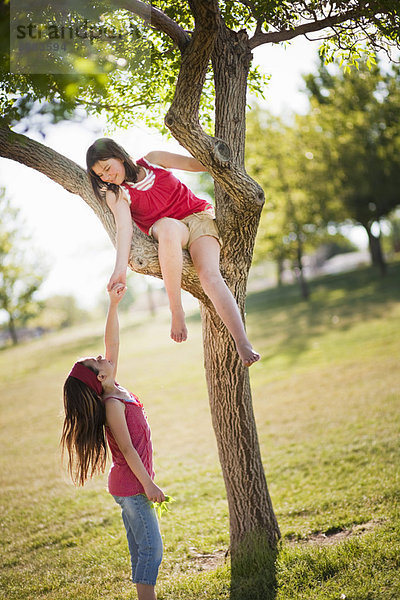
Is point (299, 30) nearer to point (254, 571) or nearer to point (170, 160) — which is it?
point (170, 160)

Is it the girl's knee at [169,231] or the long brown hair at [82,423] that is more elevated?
the girl's knee at [169,231]

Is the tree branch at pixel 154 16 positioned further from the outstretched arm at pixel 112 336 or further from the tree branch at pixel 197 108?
the outstretched arm at pixel 112 336

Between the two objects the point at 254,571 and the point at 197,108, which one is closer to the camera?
the point at 197,108

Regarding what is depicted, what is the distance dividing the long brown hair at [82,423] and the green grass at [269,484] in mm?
1395

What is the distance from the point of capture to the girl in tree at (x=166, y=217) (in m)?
3.20

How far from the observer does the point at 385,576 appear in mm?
3363

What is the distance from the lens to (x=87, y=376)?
301 centimetres

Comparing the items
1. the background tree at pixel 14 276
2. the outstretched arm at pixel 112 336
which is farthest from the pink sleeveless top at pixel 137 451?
the background tree at pixel 14 276

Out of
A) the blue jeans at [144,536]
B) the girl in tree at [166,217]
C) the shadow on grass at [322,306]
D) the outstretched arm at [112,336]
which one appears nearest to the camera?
the blue jeans at [144,536]

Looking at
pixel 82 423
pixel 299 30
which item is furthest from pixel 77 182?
pixel 299 30

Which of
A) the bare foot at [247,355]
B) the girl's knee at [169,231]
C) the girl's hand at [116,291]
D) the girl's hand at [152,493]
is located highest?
the girl's knee at [169,231]

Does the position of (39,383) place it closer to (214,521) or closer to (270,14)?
(214,521)

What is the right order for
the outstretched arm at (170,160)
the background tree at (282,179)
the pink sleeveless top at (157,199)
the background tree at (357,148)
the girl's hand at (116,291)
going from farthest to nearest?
the background tree at (282,179) → the background tree at (357,148) → the outstretched arm at (170,160) → the pink sleeveless top at (157,199) → the girl's hand at (116,291)

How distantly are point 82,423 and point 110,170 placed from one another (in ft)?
5.08
